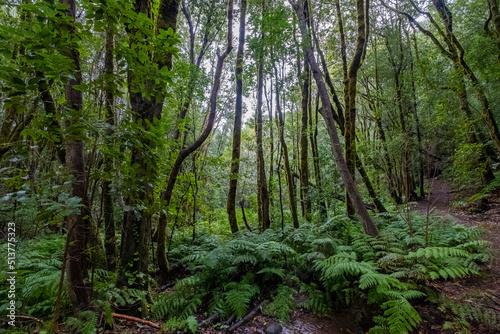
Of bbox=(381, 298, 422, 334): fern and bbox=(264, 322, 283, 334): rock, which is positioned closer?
bbox=(381, 298, 422, 334): fern

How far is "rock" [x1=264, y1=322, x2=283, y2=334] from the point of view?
3090 mm

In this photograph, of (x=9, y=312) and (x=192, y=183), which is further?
(x=192, y=183)

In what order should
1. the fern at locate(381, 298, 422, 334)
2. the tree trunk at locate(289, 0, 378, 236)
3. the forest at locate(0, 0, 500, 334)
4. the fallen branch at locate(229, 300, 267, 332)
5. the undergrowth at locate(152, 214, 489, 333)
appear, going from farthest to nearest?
the tree trunk at locate(289, 0, 378, 236) < the fallen branch at locate(229, 300, 267, 332) < the undergrowth at locate(152, 214, 489, 333) < the fern at locate(381, 298, 422, 334) < the forest at locate(0, 0, 500, 334)

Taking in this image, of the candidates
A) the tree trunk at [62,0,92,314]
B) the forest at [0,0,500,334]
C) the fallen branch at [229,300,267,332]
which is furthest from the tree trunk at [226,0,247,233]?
the tree trunk at [62,0,92,314]

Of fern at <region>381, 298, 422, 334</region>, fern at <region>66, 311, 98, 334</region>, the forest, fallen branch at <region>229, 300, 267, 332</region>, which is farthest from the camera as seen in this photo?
fallen branch at <region>229, 300, 267, 332</region>

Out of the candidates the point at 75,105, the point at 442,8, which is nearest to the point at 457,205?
the point at 442,8

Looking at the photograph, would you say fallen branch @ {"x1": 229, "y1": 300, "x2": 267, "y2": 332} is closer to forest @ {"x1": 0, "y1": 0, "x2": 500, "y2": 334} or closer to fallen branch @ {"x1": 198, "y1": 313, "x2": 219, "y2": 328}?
forest @ {"x1": 0, "y1": 0, "x2": 500, "y2": 334}

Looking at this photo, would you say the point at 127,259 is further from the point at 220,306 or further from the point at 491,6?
the point at 491,6

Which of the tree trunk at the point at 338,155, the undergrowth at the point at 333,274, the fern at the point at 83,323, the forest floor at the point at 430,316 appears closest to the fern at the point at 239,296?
the undergrowth at the point at 333,274

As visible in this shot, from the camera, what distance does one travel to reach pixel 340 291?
352 cm

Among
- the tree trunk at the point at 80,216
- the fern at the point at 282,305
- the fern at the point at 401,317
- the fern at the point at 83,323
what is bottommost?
the fern at the point at 282,305

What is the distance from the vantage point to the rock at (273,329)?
3.09 meters

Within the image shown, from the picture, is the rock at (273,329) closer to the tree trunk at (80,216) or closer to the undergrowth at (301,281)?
the undergrowth at (301,281)

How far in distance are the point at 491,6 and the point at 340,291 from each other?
935 centimetres
